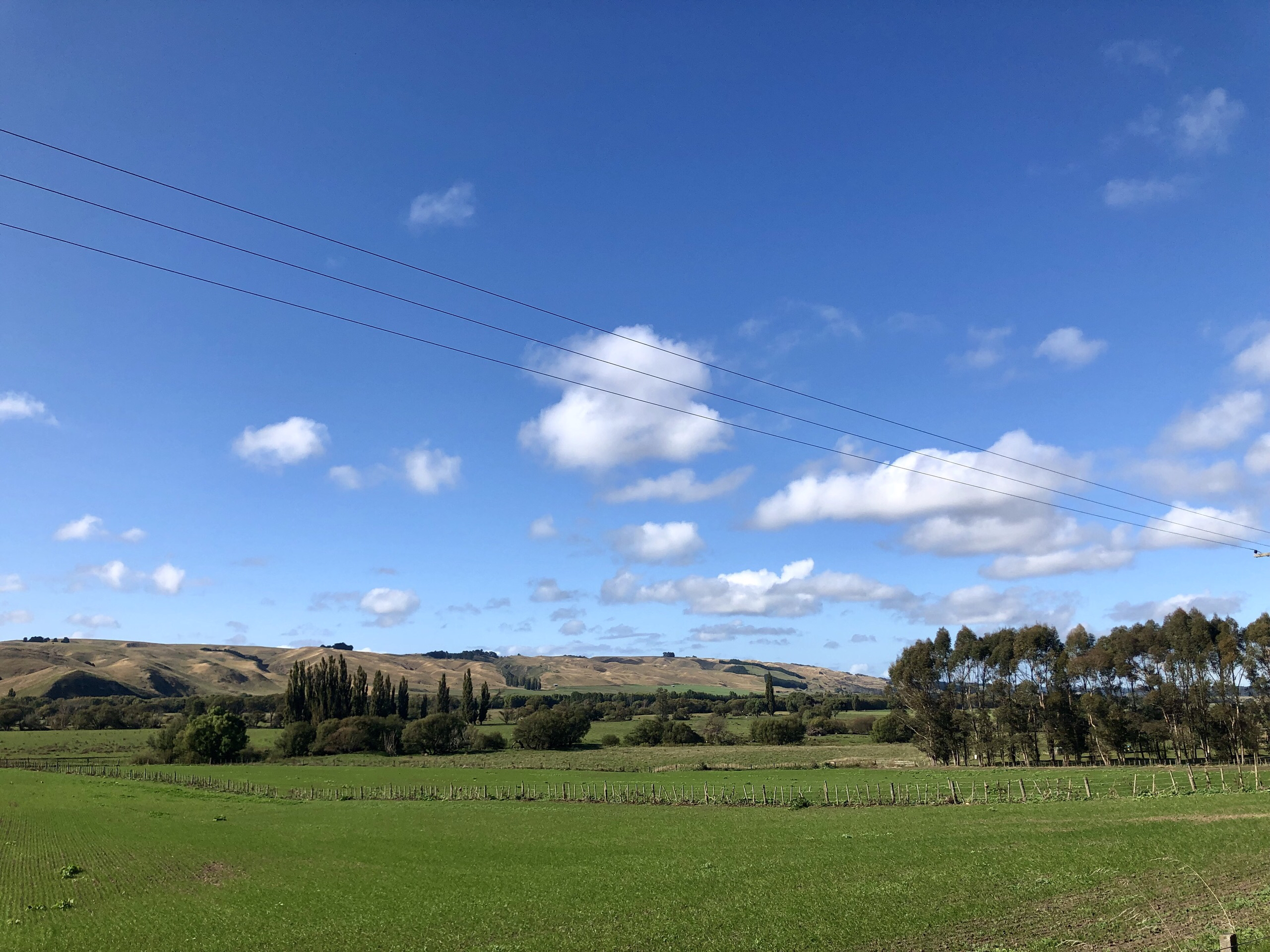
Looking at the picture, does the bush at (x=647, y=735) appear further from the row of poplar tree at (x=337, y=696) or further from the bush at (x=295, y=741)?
the bush at (x=295, y=741)

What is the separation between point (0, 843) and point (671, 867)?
38.8m

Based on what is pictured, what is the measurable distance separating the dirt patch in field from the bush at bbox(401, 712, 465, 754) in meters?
91.4

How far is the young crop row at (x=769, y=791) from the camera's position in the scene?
172 feet

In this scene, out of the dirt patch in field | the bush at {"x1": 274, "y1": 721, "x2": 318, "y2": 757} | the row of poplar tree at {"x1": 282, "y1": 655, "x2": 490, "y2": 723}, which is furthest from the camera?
the row of poplar tree at {"x1": 282, "y1": 655, "x2": 490, "y2": 723}

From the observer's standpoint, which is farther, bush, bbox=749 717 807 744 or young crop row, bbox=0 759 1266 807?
bush, bbox=749 717 807 744

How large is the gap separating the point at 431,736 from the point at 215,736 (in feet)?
101

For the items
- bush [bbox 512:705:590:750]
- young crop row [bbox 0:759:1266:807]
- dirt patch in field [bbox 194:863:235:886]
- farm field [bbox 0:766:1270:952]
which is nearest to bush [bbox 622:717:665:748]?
bush [bbox 512:705:590:750]

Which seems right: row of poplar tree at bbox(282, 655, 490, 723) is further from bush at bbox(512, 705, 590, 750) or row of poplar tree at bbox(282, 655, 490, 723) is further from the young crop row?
the young crop row

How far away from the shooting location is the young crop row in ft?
172

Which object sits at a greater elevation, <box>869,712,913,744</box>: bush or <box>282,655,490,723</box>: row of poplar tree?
<box>282,655,490,723</box>: row of poplar tree

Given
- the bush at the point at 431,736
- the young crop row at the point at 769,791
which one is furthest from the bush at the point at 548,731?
the young crop row at the point at 769,791

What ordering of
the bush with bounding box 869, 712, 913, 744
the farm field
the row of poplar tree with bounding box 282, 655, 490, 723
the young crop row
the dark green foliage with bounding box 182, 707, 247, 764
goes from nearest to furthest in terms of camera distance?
the farm field < the young crop row < the dark green foliage with bounding box 182, 707, 247, 764 < the bush with bounding box 869, 712, 913, 744 < the row of poplar tree with bounding box 282, 655, 490, 723

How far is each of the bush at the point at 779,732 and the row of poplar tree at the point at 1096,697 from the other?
31981 millimetres

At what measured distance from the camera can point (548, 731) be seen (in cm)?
12781
